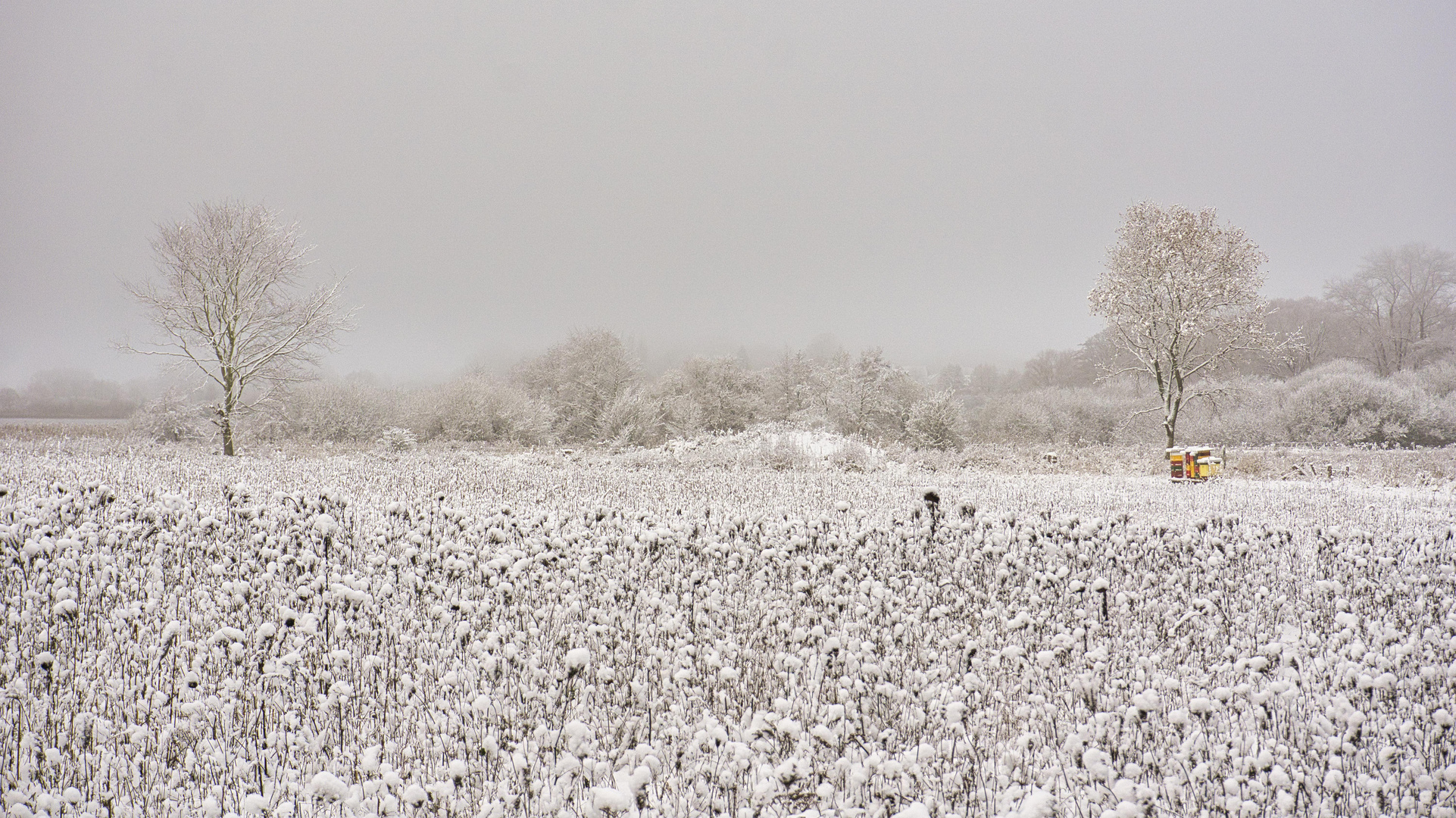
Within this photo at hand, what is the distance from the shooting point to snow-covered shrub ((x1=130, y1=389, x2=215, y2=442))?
24.2 meters

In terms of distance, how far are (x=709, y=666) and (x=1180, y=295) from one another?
20.7m

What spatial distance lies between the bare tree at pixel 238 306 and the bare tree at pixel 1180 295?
2535cm

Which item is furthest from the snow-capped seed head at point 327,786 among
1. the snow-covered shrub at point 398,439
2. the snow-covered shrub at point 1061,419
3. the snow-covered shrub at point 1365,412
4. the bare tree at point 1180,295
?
the snow-covered shrub at point 1365,412

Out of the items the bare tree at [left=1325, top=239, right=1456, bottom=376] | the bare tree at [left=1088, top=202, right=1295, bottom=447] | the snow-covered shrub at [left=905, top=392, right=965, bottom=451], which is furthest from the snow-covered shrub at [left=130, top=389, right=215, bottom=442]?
the bare tree at [left=1325, top=239, right=1456, bottom=376]

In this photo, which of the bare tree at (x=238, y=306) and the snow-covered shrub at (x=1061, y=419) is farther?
the snow-covered shrub at (x=1061, y=419)

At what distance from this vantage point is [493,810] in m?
2.37

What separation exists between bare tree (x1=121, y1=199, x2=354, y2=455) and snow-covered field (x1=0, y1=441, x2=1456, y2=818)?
14.0 metres

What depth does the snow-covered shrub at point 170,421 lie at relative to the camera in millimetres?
24172

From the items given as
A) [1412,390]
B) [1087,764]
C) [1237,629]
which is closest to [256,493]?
[1087,764]

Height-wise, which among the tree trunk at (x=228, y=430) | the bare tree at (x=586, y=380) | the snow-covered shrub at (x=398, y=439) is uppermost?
the bare tree at (x=586, y=380)

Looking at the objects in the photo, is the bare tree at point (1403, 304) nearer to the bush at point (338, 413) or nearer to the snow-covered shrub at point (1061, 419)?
the snow-covered shrub at point (1061, 419)

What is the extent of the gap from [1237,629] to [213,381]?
1003 inches

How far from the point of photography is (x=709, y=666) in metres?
3.80

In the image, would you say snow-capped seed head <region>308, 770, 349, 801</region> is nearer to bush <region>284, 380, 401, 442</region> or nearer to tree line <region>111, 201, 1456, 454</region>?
tree line <region>111, 201, 1456, 454</region>
